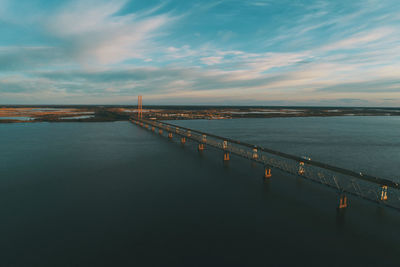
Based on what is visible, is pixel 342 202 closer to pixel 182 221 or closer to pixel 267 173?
pixel 267 173

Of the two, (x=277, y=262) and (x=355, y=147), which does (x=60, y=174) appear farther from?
(x=355, y=147)

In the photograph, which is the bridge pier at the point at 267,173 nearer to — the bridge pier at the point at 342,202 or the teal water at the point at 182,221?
the teal water at the point at 182,221

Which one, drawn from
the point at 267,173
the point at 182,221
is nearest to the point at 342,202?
the point at 267,173

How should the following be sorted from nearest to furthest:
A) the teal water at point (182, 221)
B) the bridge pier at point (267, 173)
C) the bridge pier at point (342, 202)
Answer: the teal water at point (182, 221)
the bridge pier at point (342, 202)
the bridge pier at point (267, 173)

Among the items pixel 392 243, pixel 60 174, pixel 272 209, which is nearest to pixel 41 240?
pixel 60 174

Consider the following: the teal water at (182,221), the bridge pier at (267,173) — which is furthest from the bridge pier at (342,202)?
the bridge pier at (267,173)

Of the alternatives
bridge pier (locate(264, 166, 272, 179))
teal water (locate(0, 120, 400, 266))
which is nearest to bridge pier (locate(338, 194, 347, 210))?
teal water (locate(0, 120, 400, 266))

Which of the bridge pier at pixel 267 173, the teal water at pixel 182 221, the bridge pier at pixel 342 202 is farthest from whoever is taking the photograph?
the bridge pier at pixel 267 173

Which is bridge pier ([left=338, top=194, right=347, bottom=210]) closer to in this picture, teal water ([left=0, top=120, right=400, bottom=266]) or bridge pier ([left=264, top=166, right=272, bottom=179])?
teal water ([left=0, top=120, right=400, bottom=266])
